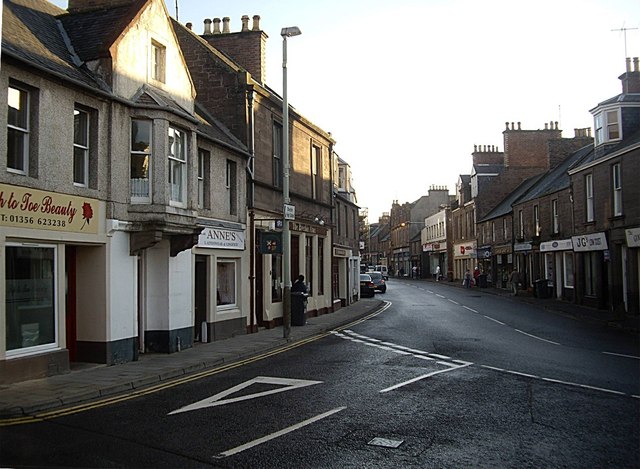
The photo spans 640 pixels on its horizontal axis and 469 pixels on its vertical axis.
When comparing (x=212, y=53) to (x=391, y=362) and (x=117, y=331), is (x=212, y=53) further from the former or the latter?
(x=391, y=362)

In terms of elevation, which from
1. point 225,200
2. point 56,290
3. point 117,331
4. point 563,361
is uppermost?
point 225,200

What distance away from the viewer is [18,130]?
1120 cm

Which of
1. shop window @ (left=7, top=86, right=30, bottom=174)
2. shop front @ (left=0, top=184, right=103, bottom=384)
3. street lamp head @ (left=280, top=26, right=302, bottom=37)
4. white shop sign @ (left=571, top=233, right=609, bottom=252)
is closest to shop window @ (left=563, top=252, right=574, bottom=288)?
white shop sign @ (left=571, top=233, right=609, bottom=252)

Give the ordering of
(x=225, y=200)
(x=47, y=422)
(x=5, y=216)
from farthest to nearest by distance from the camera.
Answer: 1. (x=225, y=200)
2. (x=5, y=216)
3. (x=47, y=422)

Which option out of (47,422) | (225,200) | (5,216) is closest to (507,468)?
(47,422)

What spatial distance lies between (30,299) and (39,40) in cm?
562

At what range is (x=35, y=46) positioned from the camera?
40.4ft

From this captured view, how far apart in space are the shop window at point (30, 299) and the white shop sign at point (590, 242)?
25.0 meters

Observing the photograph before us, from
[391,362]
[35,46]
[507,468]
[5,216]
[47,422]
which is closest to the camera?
[507,468]

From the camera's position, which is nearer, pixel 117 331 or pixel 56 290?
pixel 56 290

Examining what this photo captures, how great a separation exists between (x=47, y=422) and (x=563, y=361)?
10457 millimetres

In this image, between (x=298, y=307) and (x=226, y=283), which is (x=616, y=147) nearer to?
(x=298, y=307)

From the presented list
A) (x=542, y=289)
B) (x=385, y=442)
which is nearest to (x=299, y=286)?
(x=385, y=442)

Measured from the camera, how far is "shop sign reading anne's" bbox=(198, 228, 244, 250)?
Result: 17.3m
